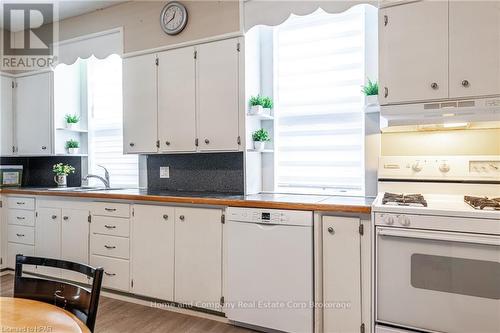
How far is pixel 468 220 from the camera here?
1640 mm

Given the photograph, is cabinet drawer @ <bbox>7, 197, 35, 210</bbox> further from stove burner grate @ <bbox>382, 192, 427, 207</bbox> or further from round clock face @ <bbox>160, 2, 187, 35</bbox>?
stove burner grate @ <bbox>382, 192, 427, 207</bbox>

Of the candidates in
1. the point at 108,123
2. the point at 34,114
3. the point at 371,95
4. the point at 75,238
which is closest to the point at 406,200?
the point at 371,95

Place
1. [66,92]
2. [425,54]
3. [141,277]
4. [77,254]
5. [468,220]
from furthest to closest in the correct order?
[66,92], [77,254], [141,277], [425,54], [468,220]

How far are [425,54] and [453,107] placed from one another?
357 mm

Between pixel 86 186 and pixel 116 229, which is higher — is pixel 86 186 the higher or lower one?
the higher one

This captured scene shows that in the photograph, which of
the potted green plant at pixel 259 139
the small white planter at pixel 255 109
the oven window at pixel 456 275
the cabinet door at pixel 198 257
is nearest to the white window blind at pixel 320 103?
the potted green plant at pixel 259 139

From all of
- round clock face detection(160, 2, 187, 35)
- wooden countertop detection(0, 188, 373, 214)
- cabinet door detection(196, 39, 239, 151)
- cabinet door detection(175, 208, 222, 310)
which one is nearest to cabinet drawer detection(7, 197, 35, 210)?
wooden countertop detection(0, 188, 373, 214)

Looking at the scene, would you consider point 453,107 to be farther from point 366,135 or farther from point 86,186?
point 86,186

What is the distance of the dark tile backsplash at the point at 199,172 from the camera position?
2.92 metres

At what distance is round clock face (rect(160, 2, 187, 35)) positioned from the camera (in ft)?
9.65

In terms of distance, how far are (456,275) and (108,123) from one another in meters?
3.51

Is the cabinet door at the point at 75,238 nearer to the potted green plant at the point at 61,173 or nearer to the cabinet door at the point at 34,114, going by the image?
Answer: the potted green plant at the point at 61,173

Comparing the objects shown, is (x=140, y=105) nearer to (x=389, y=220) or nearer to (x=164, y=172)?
(x=164, y=172)

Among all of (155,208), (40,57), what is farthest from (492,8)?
(40,57)
